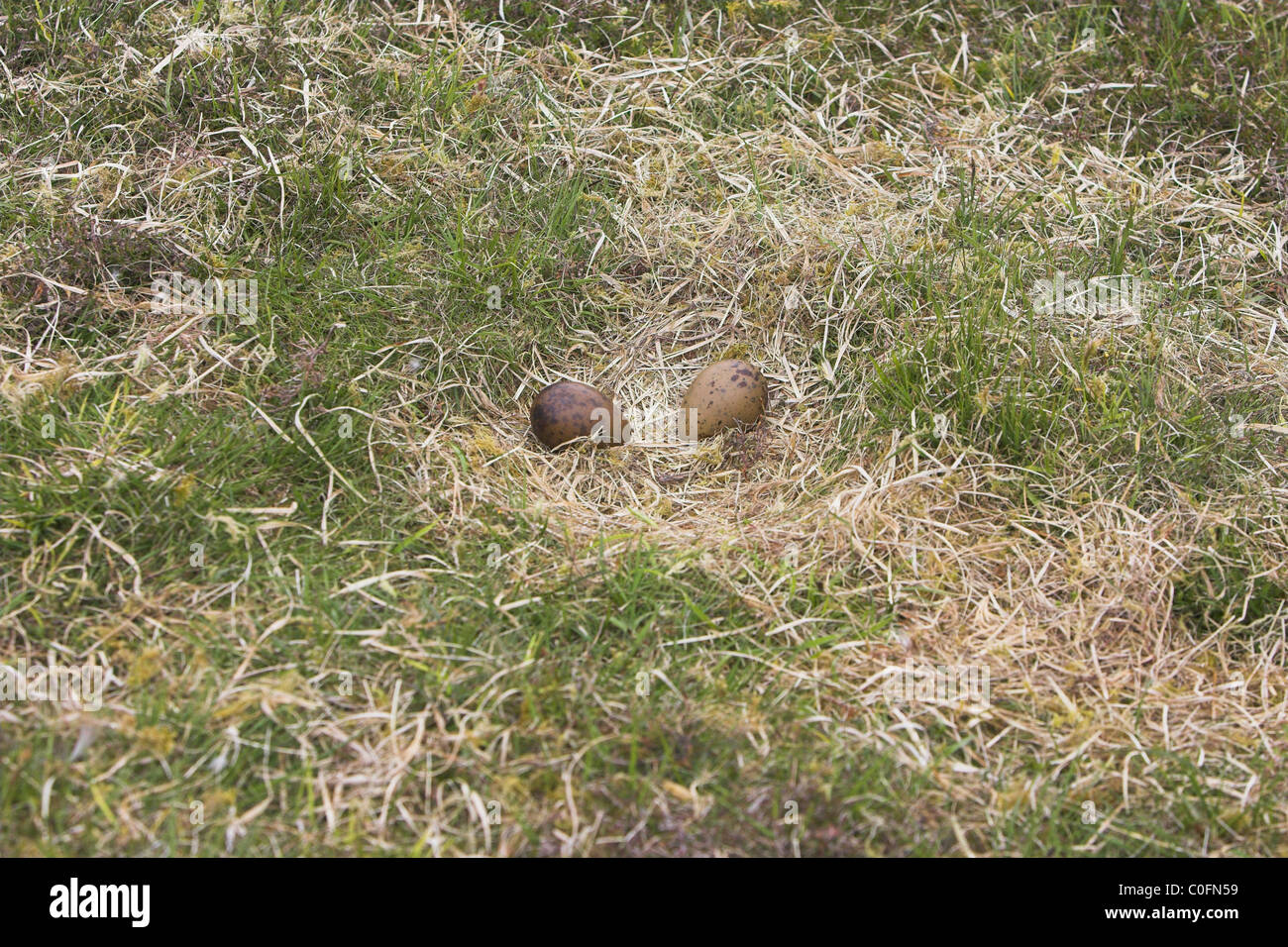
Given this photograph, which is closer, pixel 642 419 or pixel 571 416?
pixel 571 416

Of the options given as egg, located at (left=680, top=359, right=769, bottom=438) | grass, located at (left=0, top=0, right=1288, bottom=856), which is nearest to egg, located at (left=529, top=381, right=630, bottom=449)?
grass, located at (left=0, top=0, right=1288, bottom=856)

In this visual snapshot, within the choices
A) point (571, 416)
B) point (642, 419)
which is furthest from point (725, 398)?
point (571, 416)

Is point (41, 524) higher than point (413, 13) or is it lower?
lower

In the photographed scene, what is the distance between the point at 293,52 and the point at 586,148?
1.11m

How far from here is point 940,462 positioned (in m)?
3.32

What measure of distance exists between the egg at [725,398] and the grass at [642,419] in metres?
0.10

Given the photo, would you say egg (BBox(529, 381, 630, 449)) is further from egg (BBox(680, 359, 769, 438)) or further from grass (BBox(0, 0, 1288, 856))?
egg (BBox(680, 359, 769, 438))

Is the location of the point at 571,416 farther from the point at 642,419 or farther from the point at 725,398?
the point at 725,398

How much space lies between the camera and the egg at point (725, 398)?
3461 mm

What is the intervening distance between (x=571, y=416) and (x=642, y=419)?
12.5 inches

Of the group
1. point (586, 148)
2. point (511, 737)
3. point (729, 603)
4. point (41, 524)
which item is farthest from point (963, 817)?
Result: point (586, 148)

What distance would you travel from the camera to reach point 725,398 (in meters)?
3.46
